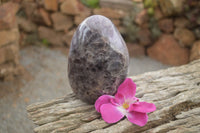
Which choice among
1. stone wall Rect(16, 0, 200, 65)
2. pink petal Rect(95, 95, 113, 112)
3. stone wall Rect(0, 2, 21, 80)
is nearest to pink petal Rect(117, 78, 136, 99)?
pink petal Rect(95, 95, 113, 112)

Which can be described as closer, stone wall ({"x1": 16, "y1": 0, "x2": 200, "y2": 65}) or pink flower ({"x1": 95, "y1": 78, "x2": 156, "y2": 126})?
pink flower ({"x1": 95, "y1": 78, "x2": 156, "y2": 126})

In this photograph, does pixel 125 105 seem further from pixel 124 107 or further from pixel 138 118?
pixel 138 118

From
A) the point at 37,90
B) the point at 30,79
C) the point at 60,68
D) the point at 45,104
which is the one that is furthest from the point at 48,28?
the point at 45,104

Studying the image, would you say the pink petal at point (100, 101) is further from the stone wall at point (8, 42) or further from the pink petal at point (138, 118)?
the stone wall at point (8, 42)

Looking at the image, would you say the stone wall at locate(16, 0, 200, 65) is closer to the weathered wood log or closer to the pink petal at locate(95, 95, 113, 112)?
the weathered wood log

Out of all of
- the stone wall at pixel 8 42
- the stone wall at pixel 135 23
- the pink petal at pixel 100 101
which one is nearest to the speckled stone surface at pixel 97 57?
the pink petal at pixel 100 101

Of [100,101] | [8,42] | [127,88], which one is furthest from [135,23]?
[100,101]
